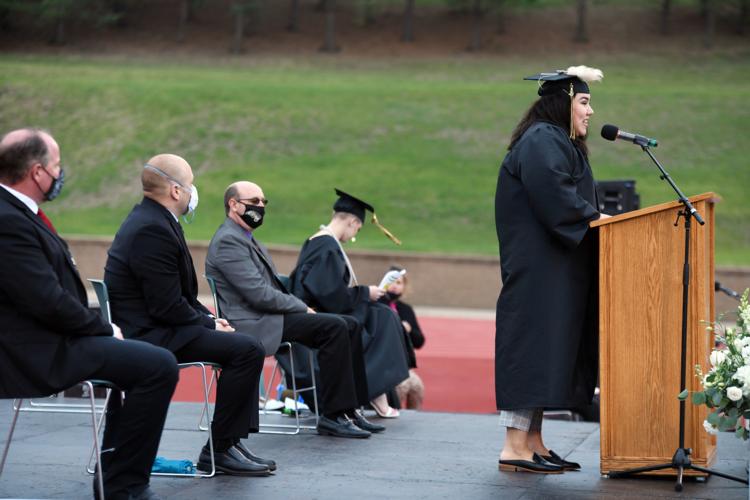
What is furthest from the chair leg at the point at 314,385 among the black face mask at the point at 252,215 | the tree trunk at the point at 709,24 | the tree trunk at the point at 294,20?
the tree trunk at the point at 294,20

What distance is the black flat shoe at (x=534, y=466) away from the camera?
17.8 feet

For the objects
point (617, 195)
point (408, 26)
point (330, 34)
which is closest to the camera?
point (617, 195)

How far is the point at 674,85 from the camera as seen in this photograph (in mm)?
36344

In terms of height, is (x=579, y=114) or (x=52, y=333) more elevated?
(x=579, y=114)

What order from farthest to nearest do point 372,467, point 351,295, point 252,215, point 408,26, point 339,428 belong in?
point 408,26 → point 351,295 → point 339,428 → point 252,215 → point 372,467

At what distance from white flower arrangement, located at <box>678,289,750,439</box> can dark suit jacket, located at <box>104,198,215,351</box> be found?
7.70 ft

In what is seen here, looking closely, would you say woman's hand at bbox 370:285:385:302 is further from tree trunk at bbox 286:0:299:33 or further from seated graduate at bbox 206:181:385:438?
tree trunk at bbox 286:0:299:33

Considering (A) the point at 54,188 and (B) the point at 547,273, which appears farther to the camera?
(B) the point at 547,273

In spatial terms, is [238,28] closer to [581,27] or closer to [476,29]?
[476,29]

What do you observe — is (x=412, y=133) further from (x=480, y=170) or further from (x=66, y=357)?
(x=66, y=357)

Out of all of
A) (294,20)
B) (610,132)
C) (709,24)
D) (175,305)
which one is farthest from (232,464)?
(294,20)

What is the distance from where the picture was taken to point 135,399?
4336 millimetres

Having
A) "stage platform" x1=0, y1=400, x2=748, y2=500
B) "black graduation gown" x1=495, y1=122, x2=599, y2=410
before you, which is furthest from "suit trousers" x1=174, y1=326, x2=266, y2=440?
"black graduation gown" x1=495, y1=122, x2=599, y2=410

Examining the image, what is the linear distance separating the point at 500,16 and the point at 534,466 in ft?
142
